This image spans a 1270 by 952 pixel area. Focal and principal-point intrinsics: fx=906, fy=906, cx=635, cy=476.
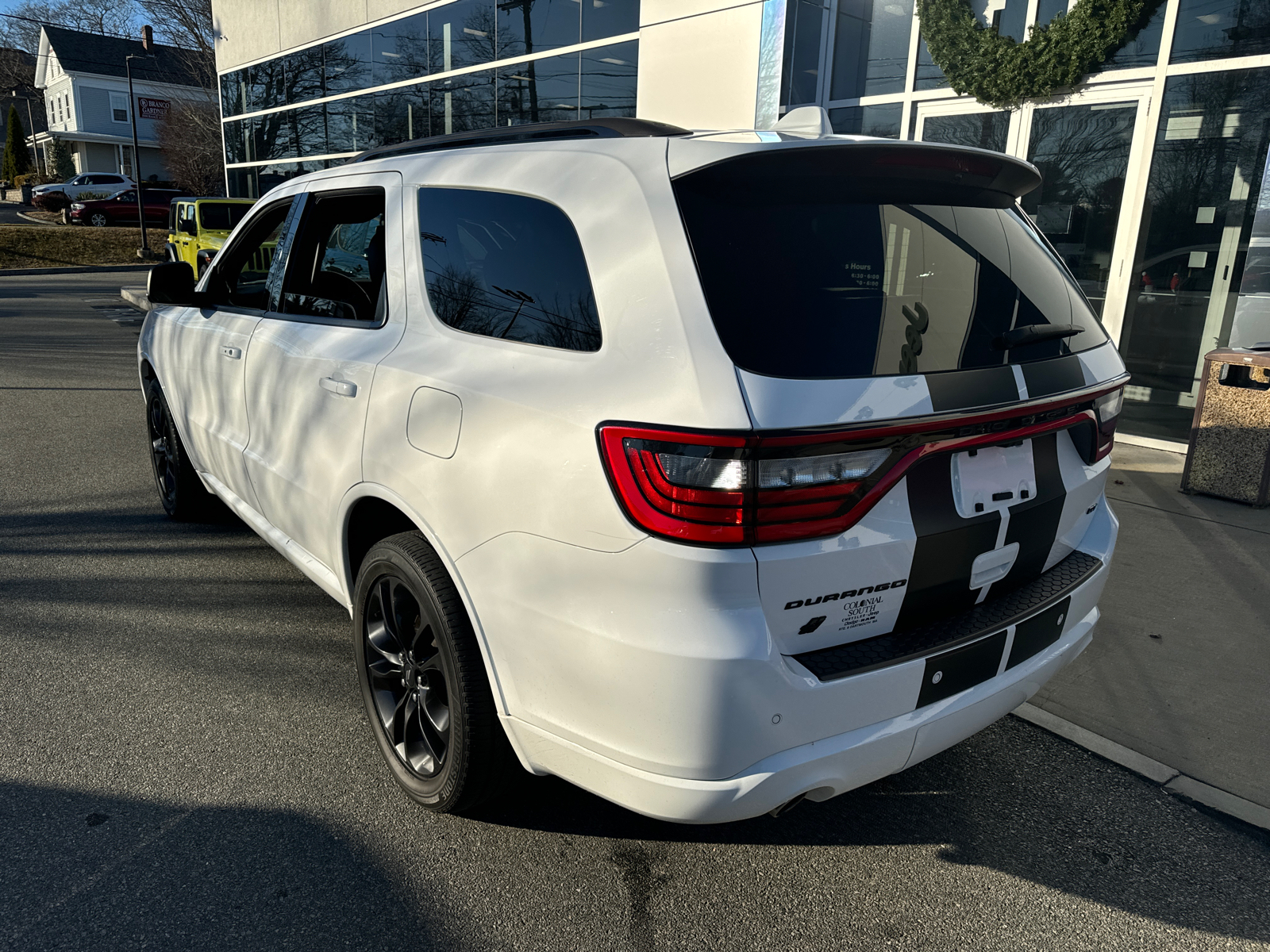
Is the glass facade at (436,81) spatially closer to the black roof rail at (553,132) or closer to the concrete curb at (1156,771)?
the black roof rail at (553,132)

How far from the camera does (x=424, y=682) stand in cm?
266

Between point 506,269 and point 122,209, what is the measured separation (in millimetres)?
42194

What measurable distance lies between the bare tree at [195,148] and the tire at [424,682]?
43.6 meters

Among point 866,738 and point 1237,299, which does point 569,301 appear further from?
point 1237,299

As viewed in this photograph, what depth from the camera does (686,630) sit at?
1.84 meters

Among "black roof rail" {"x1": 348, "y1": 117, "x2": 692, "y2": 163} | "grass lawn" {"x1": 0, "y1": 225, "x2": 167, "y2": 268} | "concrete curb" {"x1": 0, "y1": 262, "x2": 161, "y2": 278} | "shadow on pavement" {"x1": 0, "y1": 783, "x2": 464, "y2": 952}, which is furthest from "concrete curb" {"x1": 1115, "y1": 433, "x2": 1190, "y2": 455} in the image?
"grass lawn" {"x1": 0, "y1": 225, "x2": 167, "y2": 268}

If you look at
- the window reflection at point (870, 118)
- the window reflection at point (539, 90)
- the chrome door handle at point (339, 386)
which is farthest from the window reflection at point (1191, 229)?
the chrome door handle at point (339, 386)

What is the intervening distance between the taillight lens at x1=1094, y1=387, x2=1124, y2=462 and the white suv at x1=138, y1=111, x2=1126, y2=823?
0.02 m

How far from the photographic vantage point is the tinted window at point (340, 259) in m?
2.96

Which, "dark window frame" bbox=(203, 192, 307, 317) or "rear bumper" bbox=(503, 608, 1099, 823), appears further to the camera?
"dark window frame" bbox=(203, 192, 307, 317)

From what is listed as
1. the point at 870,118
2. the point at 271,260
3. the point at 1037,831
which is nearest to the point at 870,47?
the point at 870,118

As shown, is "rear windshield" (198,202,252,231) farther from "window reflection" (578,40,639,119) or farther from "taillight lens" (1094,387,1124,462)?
"taillight lens" (1094,387,1124,462)

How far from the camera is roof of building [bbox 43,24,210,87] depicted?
5303 centimetres

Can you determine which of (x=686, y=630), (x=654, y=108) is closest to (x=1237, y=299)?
(x=654, y=108)
